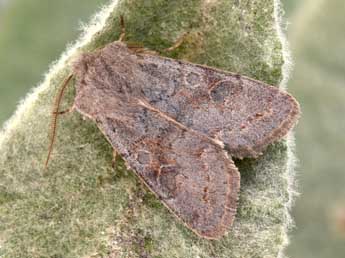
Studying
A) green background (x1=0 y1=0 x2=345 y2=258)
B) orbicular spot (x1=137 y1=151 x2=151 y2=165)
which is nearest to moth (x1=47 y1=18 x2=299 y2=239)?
orbicular spot (x1=137 y1=151 x2=151 y2=165)

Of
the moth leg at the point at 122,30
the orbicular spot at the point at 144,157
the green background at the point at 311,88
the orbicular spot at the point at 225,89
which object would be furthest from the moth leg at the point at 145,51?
the green background at the point at 311,88

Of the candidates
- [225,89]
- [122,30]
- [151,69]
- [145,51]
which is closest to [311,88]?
[225,89]

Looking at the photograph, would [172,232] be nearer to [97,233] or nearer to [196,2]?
[97,233]

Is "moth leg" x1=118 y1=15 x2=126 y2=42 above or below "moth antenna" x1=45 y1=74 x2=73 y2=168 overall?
above

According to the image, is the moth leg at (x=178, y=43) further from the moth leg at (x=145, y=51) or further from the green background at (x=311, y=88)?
the green background at (x=311, y=88)

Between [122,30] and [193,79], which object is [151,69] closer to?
[193,79]

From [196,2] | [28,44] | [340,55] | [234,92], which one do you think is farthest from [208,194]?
[28,44]

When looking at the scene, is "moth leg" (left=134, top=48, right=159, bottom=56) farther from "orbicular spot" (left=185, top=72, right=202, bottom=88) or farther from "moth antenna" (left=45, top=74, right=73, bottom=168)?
"moth antenna" (left=45, top=74, right=73, bottom=168)
